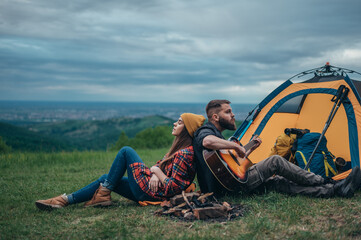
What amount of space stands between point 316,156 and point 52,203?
4.61m

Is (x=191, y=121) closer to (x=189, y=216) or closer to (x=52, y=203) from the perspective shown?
(x=189, y=216)

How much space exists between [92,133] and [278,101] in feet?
297

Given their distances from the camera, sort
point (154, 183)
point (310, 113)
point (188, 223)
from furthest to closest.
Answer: point (310, 113), point (154, 183), point (188, 223)

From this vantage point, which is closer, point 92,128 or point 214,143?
point 214,143

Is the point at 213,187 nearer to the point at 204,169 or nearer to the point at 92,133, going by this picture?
the point at 204,169

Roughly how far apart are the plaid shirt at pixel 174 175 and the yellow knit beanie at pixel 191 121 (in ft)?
0.94

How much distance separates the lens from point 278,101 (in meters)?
7.41

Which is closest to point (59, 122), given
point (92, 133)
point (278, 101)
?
point (92, 133)

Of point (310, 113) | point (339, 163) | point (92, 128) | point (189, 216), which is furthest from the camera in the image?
point (92, 128)

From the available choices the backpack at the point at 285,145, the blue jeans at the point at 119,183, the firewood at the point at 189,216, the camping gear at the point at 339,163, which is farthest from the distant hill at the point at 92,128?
the firewood at the point at 189,216

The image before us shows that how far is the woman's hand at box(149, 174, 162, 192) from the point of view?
4.50 metres

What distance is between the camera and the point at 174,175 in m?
4.51

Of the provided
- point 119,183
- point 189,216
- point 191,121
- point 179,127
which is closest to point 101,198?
point 119,183

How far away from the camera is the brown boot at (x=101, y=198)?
4672 millimetres
